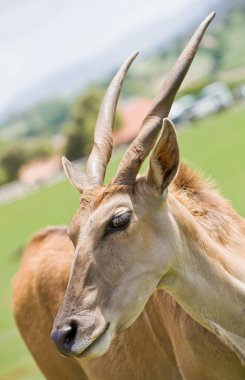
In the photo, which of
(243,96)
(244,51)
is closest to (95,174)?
(243,96)

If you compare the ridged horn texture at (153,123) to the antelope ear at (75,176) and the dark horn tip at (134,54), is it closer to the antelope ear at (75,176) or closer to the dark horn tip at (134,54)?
the antelope ear at (75,176)

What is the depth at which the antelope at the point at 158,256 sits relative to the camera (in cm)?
571

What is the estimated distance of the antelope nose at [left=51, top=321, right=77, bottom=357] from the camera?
18.1ft

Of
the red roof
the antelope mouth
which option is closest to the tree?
the red roof

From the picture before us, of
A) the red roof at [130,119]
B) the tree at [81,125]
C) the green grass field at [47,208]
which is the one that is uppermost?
the red roof at [130,119]

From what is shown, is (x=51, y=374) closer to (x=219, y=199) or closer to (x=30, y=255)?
(x=30, y=255)

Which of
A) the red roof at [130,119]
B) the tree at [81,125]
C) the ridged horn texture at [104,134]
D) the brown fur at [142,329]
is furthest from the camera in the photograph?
the red roof at [130,119]

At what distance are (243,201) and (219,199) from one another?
15.0 metres

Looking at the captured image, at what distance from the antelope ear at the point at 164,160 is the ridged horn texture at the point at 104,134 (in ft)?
1.64

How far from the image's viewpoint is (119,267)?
227 inches

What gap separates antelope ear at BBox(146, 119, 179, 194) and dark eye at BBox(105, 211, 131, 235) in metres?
0.28

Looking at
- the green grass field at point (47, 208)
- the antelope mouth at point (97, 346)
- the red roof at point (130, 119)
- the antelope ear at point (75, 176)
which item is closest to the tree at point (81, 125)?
the red roof at point (130, 119)

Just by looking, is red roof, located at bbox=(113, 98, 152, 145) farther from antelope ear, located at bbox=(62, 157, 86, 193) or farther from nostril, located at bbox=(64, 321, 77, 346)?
nostril, located at bbox=(64, 321, 77, 346)

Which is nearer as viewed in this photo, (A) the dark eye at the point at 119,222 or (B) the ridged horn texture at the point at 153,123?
(A) the dark eye at the point at 119,222
